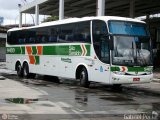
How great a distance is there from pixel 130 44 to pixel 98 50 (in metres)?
1.47

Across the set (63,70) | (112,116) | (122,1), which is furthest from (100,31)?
(122,1)

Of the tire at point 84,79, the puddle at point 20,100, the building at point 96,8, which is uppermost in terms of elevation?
the building at point 96,8

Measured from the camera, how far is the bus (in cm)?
1780

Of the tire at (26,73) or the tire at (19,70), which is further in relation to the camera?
the tire at (19,70)

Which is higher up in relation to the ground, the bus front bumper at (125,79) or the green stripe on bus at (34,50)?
the green stripe on bus at (34,50)

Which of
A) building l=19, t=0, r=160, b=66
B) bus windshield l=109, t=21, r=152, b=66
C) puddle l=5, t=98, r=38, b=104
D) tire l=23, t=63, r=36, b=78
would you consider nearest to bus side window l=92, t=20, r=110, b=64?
bus windshield l=109, t=21, r=152, b=66

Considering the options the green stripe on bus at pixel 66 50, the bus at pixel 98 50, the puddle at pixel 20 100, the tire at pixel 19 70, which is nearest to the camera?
the puddle at pixel 20 100

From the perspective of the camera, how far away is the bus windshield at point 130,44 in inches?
701

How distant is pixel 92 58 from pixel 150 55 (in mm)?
2548

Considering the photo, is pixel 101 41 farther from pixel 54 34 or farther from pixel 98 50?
pixel 54 34

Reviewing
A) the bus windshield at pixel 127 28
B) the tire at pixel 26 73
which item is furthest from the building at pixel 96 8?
the bus windshield at pixel 127 28

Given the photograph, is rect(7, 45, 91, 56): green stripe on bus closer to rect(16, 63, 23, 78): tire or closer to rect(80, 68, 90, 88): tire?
rect(80, 68, 90, 88): tire

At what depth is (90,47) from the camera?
63.3 feet

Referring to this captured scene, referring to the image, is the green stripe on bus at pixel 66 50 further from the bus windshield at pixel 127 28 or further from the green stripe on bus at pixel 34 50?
the bus windshield at pixel 127 28
